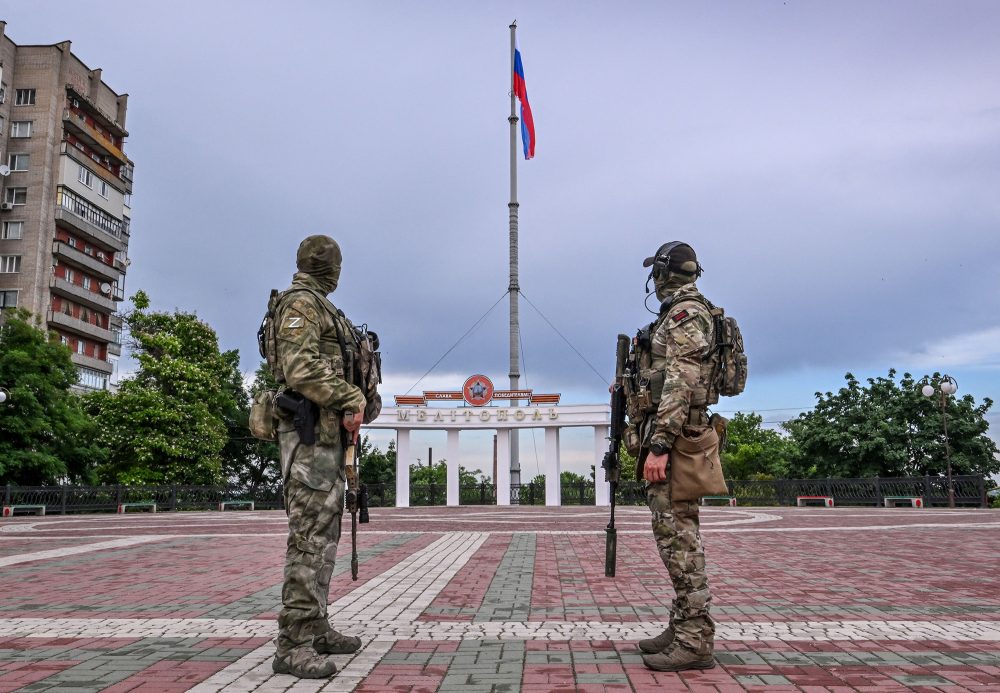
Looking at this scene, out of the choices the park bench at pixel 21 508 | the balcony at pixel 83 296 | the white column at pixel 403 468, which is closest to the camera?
the park bench at pixel 21 508

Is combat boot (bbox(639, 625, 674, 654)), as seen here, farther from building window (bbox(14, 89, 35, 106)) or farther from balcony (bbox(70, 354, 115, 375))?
building window (bbox(14, 89, 35, 106))

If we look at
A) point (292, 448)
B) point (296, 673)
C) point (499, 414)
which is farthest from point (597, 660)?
point (499, 414)

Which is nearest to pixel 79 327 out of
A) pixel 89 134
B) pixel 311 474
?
pixel 89 134

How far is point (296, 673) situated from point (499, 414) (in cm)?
3033

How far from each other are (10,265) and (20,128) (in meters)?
8.59

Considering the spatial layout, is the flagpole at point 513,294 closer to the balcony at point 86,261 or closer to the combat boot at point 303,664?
the balcony at point 86,261

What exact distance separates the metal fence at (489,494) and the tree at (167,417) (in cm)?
155

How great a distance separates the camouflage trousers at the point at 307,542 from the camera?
3.83 metres

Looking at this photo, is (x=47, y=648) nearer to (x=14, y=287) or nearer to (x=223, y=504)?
(x=223, y=504)

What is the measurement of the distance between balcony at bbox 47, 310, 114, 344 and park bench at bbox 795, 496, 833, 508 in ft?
136

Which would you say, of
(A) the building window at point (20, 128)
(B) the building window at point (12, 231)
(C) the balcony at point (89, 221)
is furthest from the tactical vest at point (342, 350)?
(A) the building window at point (20, 128)

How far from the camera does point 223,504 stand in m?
29.2

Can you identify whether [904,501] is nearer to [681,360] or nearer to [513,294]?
[513,294]

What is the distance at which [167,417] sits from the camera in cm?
2964
